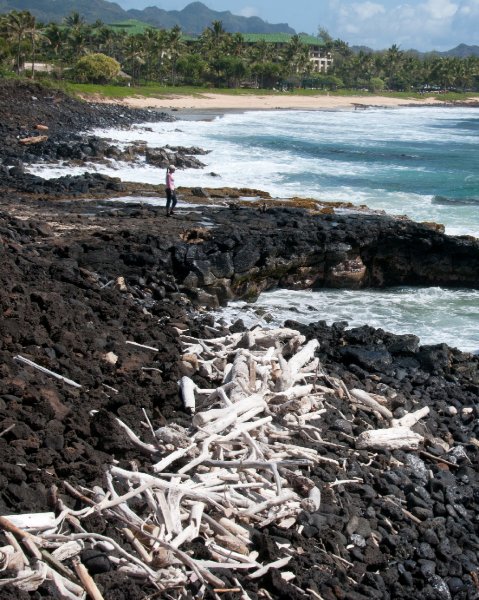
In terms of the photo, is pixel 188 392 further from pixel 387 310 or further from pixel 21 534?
pixel 387 310

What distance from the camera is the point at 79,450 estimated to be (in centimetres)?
706

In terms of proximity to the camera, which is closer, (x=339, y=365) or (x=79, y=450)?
(x=79, y=450)

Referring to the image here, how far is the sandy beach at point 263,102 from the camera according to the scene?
235 ft

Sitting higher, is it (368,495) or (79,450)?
(79,450)

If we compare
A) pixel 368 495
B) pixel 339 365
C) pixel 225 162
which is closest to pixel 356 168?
pixel 225 162

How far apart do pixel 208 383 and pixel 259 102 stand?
79037mm

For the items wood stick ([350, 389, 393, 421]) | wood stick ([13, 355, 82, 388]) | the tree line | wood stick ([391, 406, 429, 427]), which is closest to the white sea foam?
wood stick ([350, 389, 393, 421])

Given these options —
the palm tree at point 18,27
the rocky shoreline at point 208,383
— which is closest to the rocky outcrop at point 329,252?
the rocky shoreline at point 208,383

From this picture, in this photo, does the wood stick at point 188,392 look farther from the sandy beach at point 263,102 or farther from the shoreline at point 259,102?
the sandy beach at point 263,102

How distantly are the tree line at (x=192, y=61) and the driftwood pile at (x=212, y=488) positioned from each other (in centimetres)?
5696

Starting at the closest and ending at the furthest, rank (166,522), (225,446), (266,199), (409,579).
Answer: (166,522) < (409,579) < (225,446) < (266,199)

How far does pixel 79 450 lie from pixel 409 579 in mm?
3107

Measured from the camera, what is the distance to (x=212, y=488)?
689 cm

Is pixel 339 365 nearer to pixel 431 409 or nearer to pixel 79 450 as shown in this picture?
pixel 431 409
